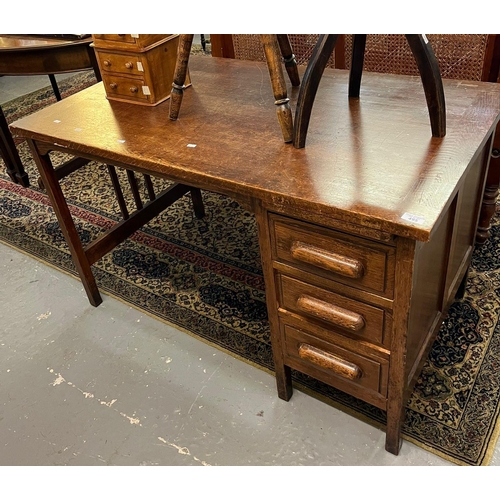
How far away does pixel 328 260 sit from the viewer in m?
1.08

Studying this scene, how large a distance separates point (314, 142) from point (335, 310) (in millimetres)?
420

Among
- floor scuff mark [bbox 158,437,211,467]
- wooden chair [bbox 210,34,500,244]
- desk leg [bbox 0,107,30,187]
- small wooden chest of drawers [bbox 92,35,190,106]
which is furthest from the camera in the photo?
desk leg [bbox 0,107,30,187]

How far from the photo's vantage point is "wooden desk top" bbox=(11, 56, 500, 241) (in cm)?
101

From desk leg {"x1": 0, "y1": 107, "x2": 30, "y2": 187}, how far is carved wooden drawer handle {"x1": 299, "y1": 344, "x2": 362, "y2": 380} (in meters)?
2.22

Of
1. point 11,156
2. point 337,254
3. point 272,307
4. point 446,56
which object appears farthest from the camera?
point 11,156

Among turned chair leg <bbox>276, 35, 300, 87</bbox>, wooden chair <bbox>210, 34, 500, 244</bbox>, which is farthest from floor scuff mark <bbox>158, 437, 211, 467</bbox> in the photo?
wooden chair <bbox>210, 34, 500, 244</bbox>

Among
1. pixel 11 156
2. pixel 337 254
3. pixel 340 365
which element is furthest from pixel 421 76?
pixel 11 156

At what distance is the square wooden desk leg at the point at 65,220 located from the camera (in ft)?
5.45

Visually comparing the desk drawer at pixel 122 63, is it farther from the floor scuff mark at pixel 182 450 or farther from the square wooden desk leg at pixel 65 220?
the floor scuff mark at pixel 182 450

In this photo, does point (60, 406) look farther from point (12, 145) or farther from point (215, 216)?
point (12, 145)

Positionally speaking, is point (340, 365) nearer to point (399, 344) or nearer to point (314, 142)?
point (399, 344)

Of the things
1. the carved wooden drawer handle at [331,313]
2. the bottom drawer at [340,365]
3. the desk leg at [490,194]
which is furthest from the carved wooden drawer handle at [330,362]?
the desk leg at [490,194]

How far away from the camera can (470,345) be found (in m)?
1.62

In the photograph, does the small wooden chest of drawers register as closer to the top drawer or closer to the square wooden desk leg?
the square wooden desk leg
